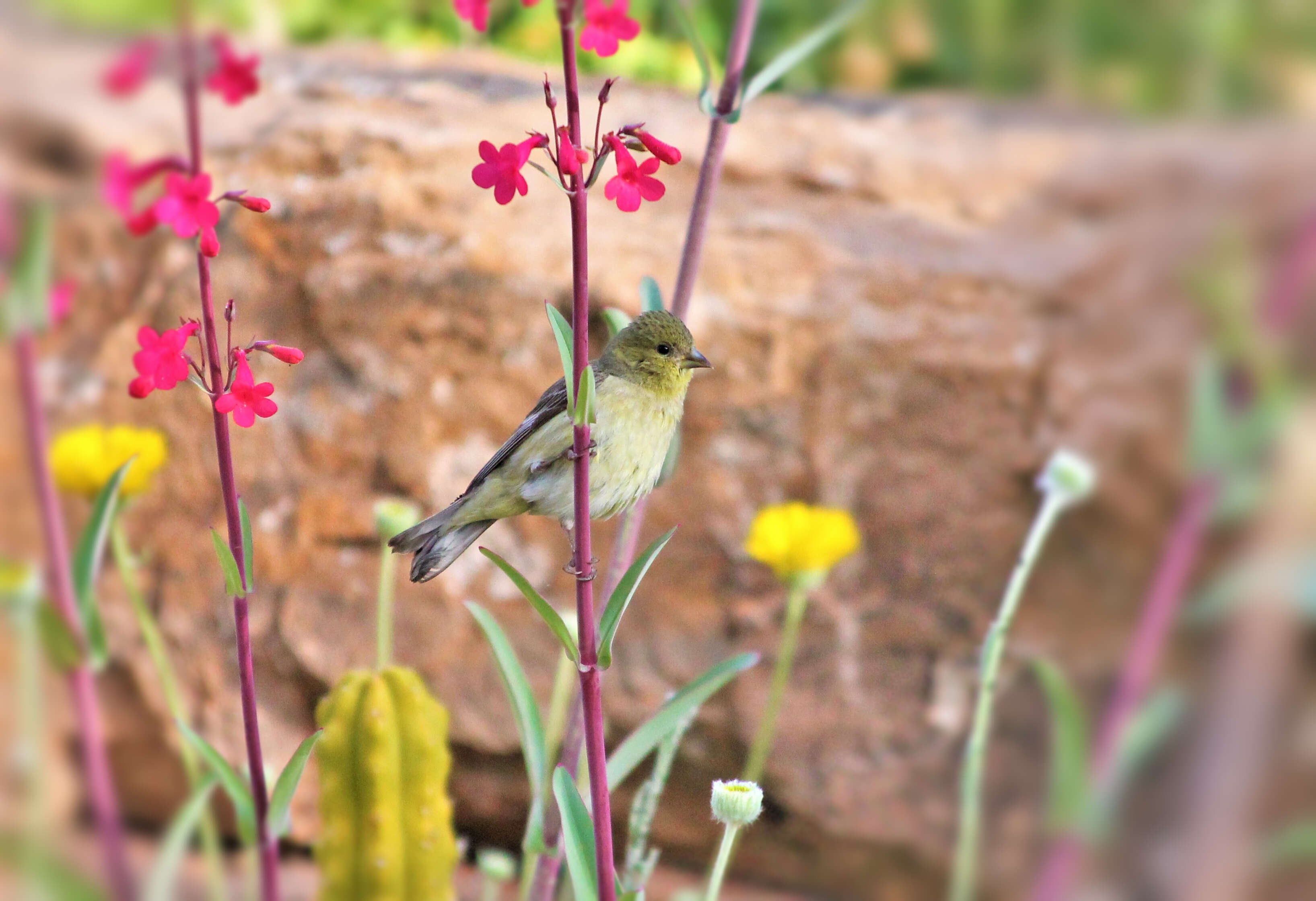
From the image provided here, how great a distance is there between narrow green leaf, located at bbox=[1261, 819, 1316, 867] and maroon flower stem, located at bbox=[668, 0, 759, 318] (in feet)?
1.95

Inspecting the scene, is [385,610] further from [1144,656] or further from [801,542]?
[1144,656]

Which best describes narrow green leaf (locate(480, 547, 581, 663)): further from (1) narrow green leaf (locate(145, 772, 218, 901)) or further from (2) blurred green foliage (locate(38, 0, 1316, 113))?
(2) blurred green foliage (locate(38, 0, 1316, 113))

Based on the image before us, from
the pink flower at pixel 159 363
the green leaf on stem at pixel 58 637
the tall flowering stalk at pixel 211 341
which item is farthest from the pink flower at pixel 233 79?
the green leaf on stem at pixel 58 637

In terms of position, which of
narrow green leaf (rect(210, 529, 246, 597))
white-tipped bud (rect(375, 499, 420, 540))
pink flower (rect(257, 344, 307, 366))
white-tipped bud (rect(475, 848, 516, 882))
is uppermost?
white-tipped bud (rect(375, 499, 420, 540))

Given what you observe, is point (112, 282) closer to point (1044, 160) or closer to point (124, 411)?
point (124, 411)

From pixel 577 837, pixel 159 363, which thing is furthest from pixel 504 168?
pixel 577 837

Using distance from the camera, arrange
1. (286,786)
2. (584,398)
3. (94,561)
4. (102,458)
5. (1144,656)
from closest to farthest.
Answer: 1. (584,398)
2. (286,786)
3. (94,561)
4. (102,458)
5. (1144,656)

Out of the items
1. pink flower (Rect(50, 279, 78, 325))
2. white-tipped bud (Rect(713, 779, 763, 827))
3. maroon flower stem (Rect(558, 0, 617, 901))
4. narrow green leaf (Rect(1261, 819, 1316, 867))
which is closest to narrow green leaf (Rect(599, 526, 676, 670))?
maroon flower stem (Rect(558, 0, 617, 901))

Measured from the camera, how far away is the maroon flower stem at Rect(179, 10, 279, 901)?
0.41 metres

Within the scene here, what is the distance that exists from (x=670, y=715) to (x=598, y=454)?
0.38ft

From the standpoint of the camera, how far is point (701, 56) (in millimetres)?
492

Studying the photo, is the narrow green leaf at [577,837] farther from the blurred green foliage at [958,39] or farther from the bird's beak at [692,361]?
the blurred green foliage at [958,39]

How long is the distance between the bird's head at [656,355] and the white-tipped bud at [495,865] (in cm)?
31

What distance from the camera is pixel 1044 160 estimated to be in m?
1.02
